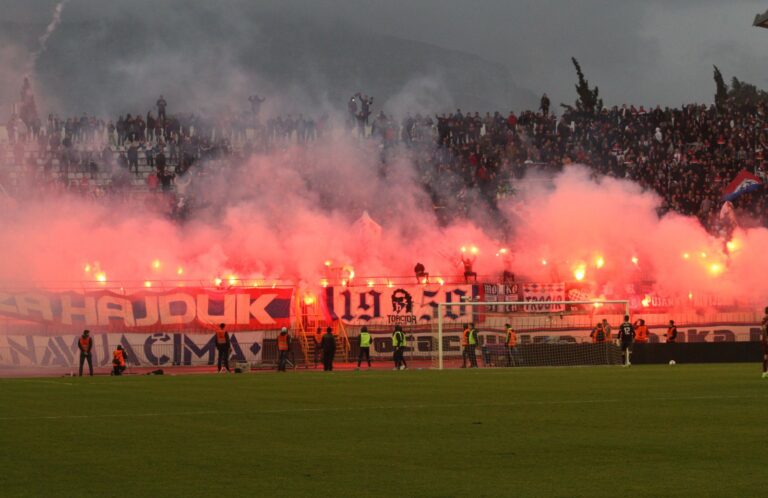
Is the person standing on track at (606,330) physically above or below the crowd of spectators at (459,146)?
below

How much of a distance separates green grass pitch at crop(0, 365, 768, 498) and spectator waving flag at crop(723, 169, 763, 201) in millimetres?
31203

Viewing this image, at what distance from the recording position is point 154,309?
4628 cm

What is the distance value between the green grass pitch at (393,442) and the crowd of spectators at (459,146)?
3426 centimetres

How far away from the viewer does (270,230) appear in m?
55.4

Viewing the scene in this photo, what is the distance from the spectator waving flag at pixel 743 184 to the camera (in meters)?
54.2

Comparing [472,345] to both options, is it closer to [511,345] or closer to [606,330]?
[511,345]

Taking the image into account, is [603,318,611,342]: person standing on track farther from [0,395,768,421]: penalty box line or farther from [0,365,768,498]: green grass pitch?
[0,395,768,421]: penalty box line

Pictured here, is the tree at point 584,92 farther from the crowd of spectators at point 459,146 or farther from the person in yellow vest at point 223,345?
the person in yellow vest at point 223,345

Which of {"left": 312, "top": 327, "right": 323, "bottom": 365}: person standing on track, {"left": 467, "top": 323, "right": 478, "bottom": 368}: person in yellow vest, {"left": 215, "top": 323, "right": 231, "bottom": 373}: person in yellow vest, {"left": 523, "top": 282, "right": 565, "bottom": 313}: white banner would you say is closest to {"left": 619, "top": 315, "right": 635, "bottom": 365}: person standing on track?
{"left": 467, "top": 323, "right": 478, "bottom": 368}: person in yellow vest

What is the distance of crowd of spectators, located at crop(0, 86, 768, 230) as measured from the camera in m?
58.0

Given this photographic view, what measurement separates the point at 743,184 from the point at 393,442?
4360cm

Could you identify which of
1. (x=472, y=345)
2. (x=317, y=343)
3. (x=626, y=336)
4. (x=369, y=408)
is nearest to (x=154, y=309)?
(x=317, y=343)

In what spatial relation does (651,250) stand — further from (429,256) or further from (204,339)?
(204,339)

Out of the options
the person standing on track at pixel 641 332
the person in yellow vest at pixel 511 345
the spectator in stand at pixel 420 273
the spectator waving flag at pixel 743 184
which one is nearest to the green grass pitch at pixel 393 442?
the person in yellow vest at pixel 511 345
